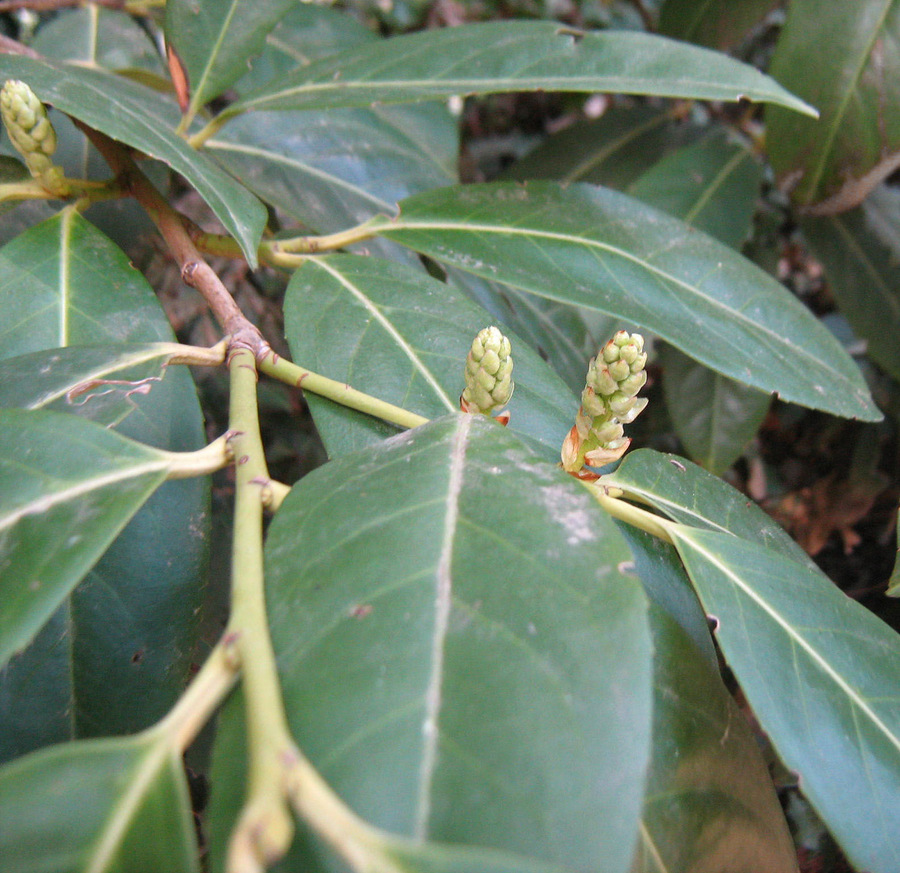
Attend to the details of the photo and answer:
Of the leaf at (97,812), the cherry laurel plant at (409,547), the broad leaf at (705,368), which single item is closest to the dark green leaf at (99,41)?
the cherry laurel plant at (409,547)

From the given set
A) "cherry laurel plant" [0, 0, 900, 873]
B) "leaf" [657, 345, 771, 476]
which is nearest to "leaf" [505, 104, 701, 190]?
"leaf" [657, 345, 771, 476]

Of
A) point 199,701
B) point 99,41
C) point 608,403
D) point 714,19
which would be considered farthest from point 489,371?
point 714,19

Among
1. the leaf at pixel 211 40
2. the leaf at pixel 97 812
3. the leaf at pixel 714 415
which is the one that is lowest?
the leaf at pixel 714 415

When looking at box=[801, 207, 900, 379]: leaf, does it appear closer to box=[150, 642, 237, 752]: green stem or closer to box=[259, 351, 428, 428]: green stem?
box=[259, 351, 428, 428]: green stem

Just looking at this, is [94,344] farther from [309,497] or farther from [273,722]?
[273,722]

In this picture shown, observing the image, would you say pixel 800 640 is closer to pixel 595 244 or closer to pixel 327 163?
pixel 595 244

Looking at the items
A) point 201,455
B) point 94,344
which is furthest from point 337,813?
point 94,344

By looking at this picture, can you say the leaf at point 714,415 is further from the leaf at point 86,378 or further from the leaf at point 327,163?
the leaf at point 86,378

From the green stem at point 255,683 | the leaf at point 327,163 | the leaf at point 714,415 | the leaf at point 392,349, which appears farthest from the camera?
the leaf at point 714,415
